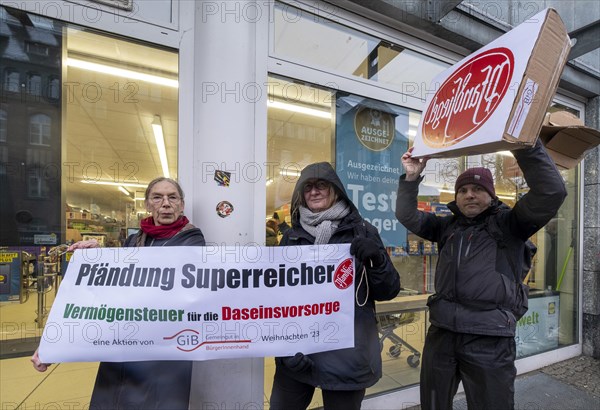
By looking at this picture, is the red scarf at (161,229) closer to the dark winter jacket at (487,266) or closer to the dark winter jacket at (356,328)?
the dark winter jacket at (356,328)

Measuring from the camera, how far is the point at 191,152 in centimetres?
221

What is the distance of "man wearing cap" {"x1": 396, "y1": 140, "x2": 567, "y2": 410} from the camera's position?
1.70 m

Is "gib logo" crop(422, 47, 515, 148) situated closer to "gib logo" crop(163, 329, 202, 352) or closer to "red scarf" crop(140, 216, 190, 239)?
"red scarf" crop(140, 216, 190, 239)

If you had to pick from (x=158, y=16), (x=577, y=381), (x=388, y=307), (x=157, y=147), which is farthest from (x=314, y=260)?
(x=577, y=381)

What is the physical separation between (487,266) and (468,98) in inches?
36.2

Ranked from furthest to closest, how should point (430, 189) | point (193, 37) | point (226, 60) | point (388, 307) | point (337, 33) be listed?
1. point (430, 189)
2. point (388, 307)
3. point (337, 33)
4. point (193, 37)
5. point (226, 60)

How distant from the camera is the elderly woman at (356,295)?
5.18ft

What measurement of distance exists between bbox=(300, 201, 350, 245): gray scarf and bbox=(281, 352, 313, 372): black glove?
586 millimetres

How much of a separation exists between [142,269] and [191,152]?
0.95 m

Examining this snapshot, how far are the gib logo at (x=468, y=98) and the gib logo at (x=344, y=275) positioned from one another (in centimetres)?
78

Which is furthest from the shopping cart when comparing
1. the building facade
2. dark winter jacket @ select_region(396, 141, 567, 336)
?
dark winter jacket @ select_region(396, 141, 567, 336)

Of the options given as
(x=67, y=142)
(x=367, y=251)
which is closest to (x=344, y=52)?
(x=367, y=251)

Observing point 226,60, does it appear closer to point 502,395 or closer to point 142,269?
point 142,269

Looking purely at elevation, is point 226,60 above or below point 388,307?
above
